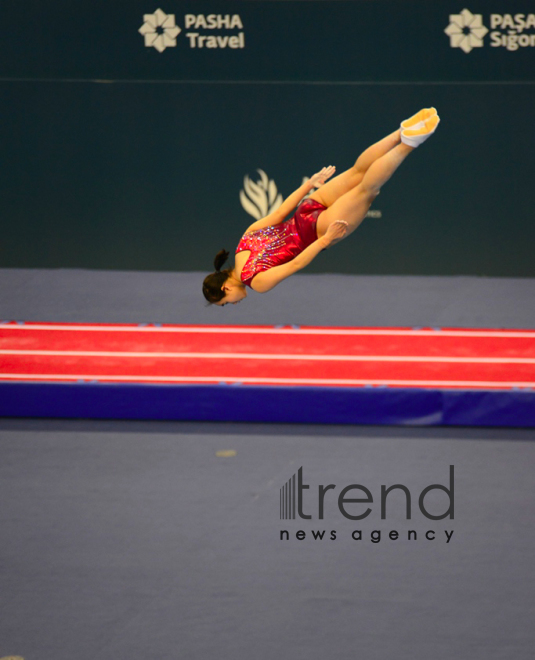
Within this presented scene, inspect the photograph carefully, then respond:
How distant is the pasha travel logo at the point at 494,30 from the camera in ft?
21.2

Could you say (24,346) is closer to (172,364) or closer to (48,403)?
(48,403)

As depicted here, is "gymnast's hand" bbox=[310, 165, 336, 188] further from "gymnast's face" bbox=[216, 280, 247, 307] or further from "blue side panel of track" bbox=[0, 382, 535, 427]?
"blue side panel of track" bbox=[0, 382, 535, 427]

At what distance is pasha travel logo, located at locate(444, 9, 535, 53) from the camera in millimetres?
6457

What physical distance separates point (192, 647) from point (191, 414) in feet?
6.09

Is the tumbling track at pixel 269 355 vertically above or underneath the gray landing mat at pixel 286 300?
underneath

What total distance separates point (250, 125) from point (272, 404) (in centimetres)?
301

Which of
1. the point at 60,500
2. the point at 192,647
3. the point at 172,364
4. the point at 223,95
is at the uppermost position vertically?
the point at 223,95

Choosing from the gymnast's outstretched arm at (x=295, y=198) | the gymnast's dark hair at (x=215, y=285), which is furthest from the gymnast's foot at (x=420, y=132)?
the gymnast's dark hair at (x=215, y=285)

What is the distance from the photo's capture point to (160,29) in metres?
6.71

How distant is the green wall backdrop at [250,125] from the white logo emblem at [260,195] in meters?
0.06

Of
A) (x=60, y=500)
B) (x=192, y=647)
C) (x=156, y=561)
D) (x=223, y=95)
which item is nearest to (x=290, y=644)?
(x=192, y=647)

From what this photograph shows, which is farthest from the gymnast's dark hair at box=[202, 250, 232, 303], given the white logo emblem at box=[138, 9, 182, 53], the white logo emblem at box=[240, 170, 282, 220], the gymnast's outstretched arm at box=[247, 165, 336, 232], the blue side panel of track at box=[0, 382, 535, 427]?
the white logo emblem at box=[138, 9, 182, 53]

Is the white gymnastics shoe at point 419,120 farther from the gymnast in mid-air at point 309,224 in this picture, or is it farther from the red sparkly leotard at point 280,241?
the red sparkly leotard at point 280,241

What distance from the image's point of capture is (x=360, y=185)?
3.81 m
